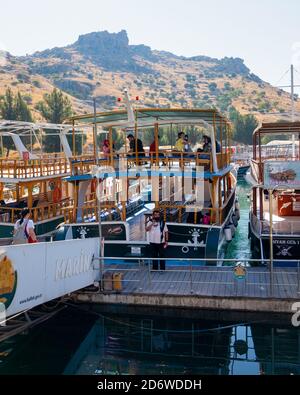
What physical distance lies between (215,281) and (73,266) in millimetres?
4156

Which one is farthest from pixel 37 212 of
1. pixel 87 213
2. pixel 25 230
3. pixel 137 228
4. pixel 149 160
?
pixel 25 230

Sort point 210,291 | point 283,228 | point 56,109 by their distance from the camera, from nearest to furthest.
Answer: point 210,291 < point 283,228 < point 56,109

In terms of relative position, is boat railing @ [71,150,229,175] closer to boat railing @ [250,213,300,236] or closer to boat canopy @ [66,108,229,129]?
boat canopy @ [66,108,229,129]

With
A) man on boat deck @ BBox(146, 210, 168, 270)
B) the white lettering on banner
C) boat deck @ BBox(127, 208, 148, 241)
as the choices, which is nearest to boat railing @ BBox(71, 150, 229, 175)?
boat deck @ BBox(127, 208, 148, 241)

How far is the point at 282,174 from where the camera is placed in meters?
17.6

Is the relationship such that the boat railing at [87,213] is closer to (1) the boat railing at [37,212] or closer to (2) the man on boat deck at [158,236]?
(1) the boat railing at [37,212]

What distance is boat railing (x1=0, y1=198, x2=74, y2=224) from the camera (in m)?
21.2

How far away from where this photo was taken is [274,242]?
17.0m

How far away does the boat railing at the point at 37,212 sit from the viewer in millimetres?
21234

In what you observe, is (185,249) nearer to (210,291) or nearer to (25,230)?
(210,291)

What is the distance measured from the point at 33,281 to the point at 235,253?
1268cm

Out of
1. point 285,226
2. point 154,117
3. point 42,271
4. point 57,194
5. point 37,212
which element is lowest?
point 42,271

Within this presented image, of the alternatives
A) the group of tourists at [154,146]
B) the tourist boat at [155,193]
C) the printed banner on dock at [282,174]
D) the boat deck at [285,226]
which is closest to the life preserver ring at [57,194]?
the tourist boat at [155,193]

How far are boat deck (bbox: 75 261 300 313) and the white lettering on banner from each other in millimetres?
915
